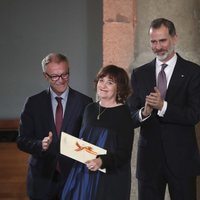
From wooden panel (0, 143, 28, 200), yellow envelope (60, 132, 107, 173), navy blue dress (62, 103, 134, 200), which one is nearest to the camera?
yellow envelope (60, 132, 107, 173)

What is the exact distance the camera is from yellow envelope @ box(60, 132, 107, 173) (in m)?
2.09

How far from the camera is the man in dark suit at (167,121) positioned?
248cm

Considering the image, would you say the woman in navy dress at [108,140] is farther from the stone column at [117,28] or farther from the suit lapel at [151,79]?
the stone column at [117,28]

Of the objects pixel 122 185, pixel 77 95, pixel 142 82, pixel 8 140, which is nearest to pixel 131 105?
pixel 142 82

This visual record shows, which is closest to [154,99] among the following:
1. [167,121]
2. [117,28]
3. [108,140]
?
[167,121]

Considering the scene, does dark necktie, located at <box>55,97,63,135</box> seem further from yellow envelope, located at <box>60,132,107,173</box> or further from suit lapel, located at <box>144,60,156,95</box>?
suit lapel, located at <box>144,60,156,95</box>

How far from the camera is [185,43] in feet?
10.2

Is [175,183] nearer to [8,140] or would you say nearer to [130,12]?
[130,12]

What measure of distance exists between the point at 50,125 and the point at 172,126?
639 mm

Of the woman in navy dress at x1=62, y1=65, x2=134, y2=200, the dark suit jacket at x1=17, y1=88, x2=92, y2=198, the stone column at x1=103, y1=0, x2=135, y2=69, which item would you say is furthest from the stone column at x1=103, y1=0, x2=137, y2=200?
the woman in navy dress at x1=62, y1=65, x2=134, y2=200

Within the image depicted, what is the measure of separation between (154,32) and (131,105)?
41cm

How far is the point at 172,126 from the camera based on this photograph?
2539 millimetres

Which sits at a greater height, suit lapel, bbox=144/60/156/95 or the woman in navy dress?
suit lapel, bbox=144/60/156/95

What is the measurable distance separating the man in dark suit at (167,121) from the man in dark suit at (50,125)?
34 cm
